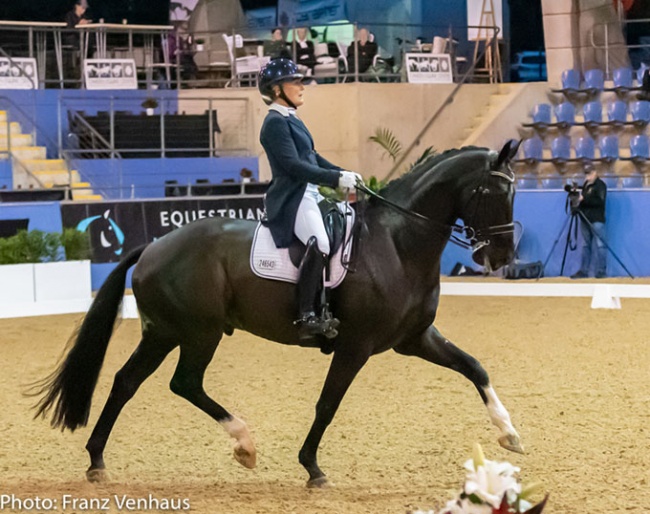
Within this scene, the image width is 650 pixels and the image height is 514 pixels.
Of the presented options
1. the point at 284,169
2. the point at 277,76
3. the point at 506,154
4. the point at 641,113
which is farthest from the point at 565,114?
the point at 284,169

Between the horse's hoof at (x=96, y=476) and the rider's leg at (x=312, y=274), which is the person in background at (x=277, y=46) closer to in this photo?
Result: the rider's leg at (x=312, y=274)

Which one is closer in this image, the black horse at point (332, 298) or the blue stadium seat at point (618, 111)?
the black horse at point (332, 298)

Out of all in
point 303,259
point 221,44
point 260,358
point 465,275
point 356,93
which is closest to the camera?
point 303,259

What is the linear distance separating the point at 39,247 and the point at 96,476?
732 centimetres

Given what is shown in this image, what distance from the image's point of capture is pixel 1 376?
8.37 m

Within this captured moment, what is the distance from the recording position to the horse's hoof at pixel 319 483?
5102 mm

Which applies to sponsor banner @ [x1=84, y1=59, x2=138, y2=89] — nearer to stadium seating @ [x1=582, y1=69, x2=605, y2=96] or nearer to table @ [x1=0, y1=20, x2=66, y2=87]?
table @ [x1=0, y1=20, x2=66, y2=87]

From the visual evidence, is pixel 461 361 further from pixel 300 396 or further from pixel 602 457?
pixel 300 396

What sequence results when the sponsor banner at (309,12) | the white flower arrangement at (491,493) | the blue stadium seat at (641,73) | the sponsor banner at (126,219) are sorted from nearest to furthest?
the white flower arrangement at (491,493) < the sponsor banner at (126,219) < the blue stadium seat at (641,73) < the sponsor banner at (309,12)

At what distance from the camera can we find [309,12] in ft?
66.0

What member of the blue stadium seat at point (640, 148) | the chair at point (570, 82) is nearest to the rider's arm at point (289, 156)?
the blue stadium seat at point (640, 148)

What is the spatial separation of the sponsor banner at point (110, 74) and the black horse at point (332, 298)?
1247 centimetres

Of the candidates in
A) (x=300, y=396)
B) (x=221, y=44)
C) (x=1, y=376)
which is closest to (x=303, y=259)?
(x=300, y=396)

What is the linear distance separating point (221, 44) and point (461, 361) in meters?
15.1
